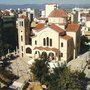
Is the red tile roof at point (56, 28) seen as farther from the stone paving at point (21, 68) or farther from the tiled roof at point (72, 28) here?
the stone paving at point (21, 68)

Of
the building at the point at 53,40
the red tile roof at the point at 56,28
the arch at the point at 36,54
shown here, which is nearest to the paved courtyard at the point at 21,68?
the arch at the point at 36,54

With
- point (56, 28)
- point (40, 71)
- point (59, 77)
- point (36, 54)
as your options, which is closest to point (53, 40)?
point (56, 28)

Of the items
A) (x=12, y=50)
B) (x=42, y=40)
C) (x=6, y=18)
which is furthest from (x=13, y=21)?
(x=42, y=40)

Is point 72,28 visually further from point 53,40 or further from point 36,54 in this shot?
point 36,54

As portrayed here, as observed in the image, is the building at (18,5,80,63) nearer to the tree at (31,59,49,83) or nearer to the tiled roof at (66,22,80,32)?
the tiled roof at (66,22,80,32)

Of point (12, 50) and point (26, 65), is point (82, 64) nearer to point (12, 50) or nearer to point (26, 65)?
point (26, 65)

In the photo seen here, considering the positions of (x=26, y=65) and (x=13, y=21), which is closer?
(x=26, y=65)

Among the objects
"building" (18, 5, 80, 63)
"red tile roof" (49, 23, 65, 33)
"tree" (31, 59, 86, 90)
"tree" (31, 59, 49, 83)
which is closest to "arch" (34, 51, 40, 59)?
"building" (18, 5, 80, 63)

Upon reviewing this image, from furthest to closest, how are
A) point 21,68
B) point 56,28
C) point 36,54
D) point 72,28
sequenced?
point 72,28
point 36,54
point 56,28
point 21,68

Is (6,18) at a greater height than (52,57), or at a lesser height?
greater
